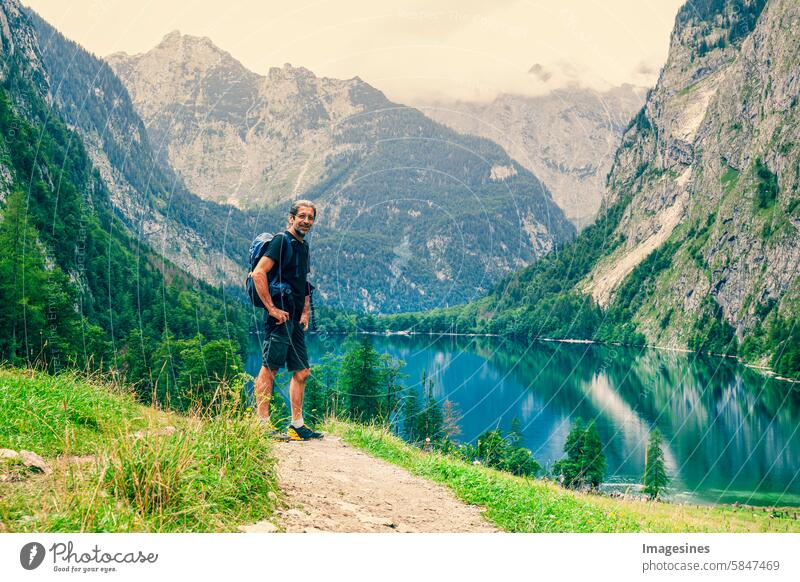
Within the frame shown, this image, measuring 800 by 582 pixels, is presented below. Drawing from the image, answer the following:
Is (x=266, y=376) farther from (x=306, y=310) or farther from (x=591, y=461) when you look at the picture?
(x=591, y=461)

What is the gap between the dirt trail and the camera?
6215 millimetres

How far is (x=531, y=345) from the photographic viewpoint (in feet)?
568

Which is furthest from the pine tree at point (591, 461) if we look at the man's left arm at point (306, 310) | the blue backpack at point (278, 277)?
the blue backpack at point (278, 277)

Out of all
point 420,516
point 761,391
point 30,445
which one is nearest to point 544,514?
point 420,516

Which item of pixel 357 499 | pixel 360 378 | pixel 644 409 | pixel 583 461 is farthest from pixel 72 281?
pixel 357 499

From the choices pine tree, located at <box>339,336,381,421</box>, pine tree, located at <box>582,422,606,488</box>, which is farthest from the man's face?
pine tree, located at <box>582,422,606,488</box>

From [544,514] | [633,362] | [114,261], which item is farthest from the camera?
[633,362]

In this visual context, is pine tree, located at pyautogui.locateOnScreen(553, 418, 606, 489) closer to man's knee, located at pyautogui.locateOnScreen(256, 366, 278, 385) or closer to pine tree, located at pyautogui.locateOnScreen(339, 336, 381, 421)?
pine tree, located at pyautogui.locateOnScreen(339, 336, 381, 421)

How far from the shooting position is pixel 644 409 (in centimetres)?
8531

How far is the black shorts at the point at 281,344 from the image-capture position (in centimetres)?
888

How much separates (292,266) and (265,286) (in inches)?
→ 18.0
